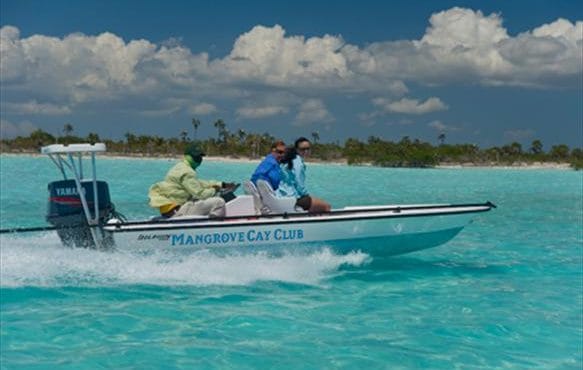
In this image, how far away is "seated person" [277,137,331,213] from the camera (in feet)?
37.3

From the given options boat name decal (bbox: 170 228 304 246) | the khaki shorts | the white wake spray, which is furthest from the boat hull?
the khaki shorts

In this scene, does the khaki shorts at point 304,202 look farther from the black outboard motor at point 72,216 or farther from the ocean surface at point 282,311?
the black outboard motor at point 72,216

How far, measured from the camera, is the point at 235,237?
11.0m

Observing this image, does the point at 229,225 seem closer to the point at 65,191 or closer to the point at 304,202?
the point at 304,202

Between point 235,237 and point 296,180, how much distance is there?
4.95 feet

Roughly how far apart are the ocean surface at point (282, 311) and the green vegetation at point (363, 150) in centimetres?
11316

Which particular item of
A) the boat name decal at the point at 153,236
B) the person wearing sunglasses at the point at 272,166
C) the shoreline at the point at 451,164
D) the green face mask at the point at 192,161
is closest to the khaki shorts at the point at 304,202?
the person wearing sunglasses at the point at 272,166

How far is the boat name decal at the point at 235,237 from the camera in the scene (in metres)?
10.8

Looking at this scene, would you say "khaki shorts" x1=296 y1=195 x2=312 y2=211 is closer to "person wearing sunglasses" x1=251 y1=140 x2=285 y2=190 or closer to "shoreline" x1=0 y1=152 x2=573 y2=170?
"person wearing sunglasses" x1=251 y1=140 x2=285 y2=190

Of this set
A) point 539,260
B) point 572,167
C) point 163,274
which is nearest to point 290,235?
point 163,274

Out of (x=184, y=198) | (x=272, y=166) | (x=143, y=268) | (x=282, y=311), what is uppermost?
(x=272, y=166)

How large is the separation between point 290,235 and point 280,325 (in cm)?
289

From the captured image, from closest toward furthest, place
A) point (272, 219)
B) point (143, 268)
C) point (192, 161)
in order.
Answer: point (143, 268), point (192, 161), point (272, 219)

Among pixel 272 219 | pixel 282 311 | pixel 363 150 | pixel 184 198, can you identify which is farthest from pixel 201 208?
pixel 363 150
